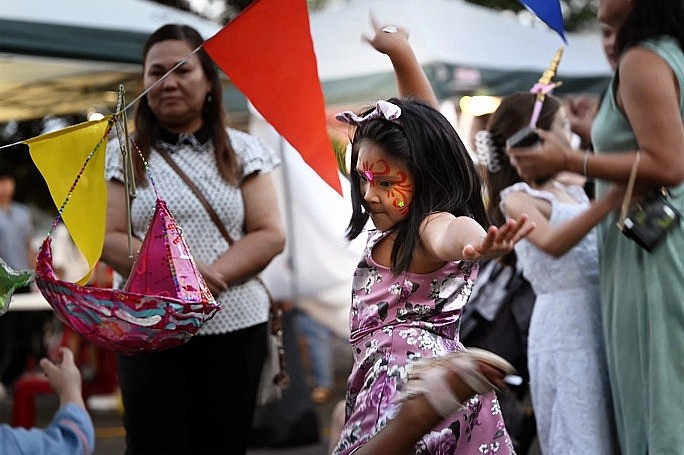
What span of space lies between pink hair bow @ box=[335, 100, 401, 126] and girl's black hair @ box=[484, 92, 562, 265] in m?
1.29

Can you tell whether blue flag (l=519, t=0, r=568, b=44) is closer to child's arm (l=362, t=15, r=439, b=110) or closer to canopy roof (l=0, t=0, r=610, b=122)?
child's arm (l=362, t=15, r=439, b=110)

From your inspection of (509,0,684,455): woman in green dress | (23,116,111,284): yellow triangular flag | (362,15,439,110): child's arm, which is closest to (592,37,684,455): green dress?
(509,0,684,455): woman in green dress

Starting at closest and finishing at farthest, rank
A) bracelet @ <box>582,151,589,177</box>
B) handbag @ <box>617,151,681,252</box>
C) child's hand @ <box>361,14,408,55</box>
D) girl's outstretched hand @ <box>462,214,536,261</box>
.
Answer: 1. girl's outstretched hand @ <box>462,214,536,261</box>
2. bracelet @ <box>582,151,589,177</box>
3. handbag @ <box>617,151,681,252</box>
4. child's hand @ <box>361,14,408,55</box>

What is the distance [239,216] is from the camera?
3.93m

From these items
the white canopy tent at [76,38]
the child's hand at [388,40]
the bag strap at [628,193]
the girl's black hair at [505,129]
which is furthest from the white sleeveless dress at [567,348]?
the white canopy tent at [76,38]

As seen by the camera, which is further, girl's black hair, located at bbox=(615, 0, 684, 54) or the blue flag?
the blue flag

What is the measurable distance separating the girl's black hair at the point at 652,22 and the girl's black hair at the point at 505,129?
92cm

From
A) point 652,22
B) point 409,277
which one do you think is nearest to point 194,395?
point 409,277

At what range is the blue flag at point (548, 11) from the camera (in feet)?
11.3

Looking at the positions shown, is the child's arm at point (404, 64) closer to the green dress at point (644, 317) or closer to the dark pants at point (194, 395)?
the green dress at point (644, 317)

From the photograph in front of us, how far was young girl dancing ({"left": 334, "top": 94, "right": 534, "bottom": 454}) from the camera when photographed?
114 inches

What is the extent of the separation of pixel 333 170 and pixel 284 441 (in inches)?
161

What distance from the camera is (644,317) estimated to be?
341cm

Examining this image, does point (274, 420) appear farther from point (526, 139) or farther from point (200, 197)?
point (526, 139)
